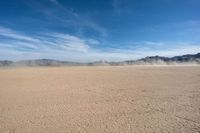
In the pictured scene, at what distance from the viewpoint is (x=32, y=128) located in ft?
18.3

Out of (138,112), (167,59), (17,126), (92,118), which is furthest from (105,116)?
(167,59)

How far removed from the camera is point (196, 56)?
414 feet

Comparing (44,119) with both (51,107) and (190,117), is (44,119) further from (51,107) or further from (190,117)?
(190,117)

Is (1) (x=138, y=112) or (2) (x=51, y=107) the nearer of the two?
(1) (x=138, y=112)

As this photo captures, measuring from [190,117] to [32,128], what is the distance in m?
5.34

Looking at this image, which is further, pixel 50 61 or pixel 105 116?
pixel 50 61

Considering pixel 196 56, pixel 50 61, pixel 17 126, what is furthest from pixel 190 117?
pixel 50 61

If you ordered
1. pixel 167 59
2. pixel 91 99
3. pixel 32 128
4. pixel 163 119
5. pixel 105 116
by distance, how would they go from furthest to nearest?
1. pixel 167 59
2. pixel 91 99
3. pixel 105 116
4. pixel 163 119
5. pixel 32 128

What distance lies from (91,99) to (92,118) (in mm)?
2780

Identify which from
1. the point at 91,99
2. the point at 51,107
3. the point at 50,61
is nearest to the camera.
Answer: the point at 51,107

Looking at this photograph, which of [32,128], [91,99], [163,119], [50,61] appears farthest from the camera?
[50,61]

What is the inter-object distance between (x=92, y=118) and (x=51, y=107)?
7.49 feet

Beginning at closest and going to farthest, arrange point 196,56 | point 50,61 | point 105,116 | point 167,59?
point 105,116
point 196,56
point 167,59
point 50,61

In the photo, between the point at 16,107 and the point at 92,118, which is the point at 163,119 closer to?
the point at 92,118
